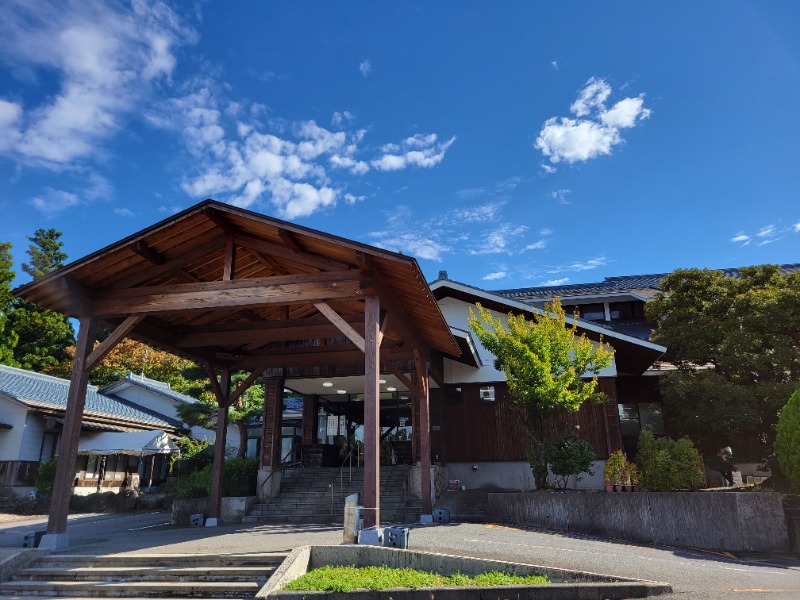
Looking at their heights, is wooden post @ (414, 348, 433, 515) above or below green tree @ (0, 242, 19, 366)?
below

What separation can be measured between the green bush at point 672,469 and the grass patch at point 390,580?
566cm

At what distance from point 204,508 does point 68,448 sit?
497 centimetres

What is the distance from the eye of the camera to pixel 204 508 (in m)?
13.2

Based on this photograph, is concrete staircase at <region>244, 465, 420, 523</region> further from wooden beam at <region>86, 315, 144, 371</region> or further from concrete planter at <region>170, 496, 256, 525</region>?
wooden beam at <region>86, 315, 144, 371</region>

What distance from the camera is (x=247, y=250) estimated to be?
34.8 feet

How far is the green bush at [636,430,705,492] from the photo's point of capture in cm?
1053

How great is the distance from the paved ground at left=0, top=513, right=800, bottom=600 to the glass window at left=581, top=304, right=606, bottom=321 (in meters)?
13.0

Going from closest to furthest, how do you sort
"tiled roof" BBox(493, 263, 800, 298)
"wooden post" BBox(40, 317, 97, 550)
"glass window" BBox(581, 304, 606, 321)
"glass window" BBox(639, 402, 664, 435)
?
"wooden post" BBox(40, 317, 97, 550) → "glass window" BBox(639, 402, 664, 435) → "glass window" BBox(581, 304, 606, 321) → "tiled roof" BBox(493, 263, 800, 298)

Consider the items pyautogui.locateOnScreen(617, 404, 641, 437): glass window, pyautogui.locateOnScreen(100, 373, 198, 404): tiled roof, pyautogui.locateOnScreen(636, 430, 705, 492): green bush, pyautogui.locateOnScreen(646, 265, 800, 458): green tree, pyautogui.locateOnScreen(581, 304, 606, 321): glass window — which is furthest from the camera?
pyautogui.locateOnScreen(100, 373, 198, 404): tiled roof

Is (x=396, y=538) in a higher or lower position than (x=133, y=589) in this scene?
higher

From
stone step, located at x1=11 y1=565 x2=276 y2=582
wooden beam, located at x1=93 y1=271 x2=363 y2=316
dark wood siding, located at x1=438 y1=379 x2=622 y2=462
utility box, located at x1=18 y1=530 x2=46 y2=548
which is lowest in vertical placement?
stone step, located at x1=11 y1=565 x2=276 y2=582

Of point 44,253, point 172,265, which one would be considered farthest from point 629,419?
point 44,253

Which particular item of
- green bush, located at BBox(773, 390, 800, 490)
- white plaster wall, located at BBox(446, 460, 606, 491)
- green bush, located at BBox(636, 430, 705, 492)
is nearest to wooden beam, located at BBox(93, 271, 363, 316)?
green bush, located at BBox(636, 430, 705, 492)

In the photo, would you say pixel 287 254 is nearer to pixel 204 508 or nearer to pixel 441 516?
pixel 441 516
